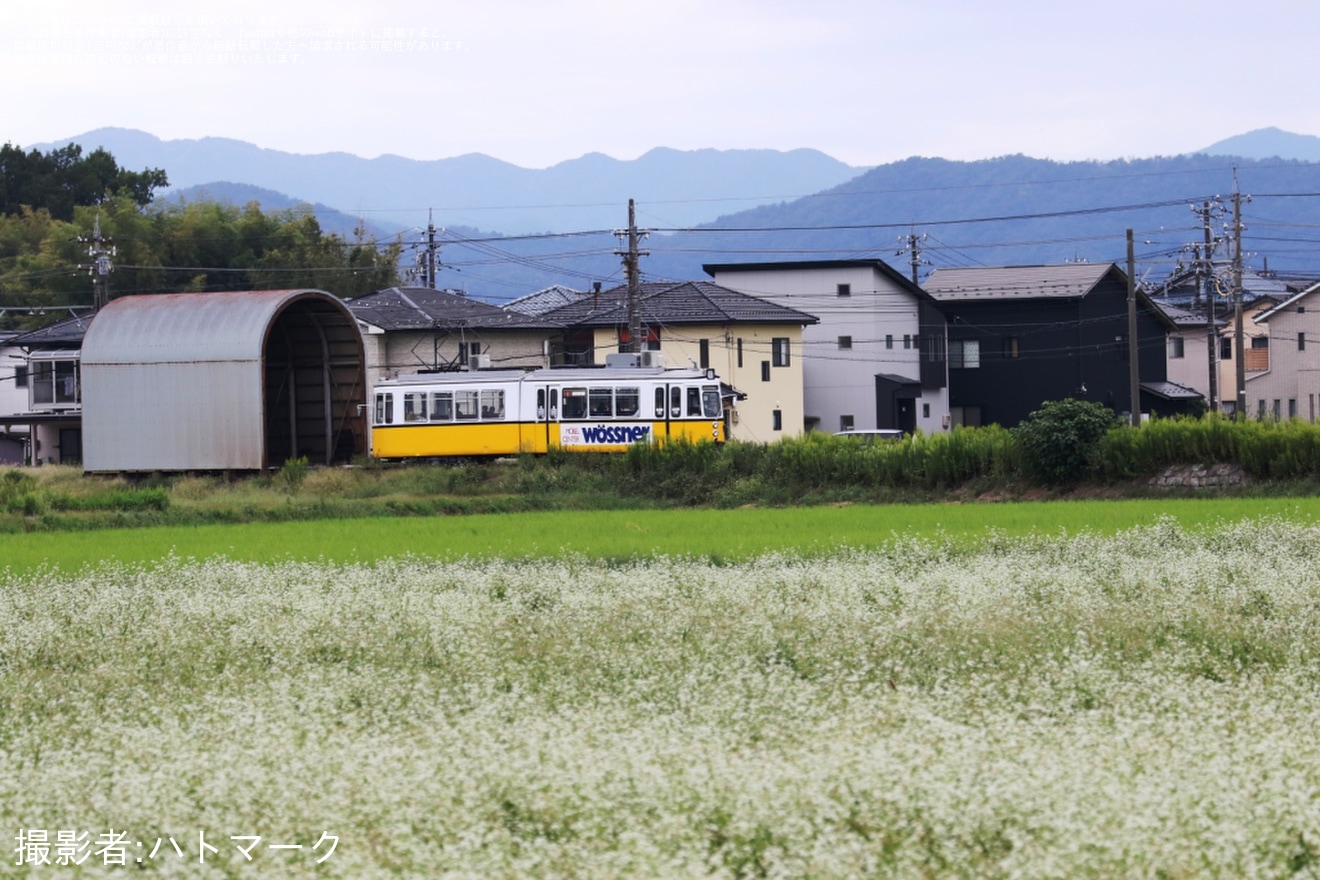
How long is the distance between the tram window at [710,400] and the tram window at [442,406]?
529 centimetres

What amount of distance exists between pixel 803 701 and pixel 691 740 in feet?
2.96

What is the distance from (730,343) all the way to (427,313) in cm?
897

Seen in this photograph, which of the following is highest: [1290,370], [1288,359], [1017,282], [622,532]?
[1017,282]

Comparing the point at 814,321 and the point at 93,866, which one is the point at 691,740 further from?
the point at 814,321

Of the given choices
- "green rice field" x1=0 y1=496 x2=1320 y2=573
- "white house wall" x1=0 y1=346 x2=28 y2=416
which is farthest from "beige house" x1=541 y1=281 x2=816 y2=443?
"green rice field" x1=0 y1=496 x2=1320 y2=573

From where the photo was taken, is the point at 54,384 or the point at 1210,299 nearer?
the point at 1210,299

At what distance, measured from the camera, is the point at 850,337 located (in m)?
49.6

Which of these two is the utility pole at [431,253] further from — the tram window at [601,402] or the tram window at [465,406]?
the tram window at [601,402]

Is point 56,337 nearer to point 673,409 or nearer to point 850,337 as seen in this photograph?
Result: point 673,409

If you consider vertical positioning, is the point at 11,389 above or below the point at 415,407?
above

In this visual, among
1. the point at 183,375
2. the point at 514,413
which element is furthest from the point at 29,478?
the point at 514,413

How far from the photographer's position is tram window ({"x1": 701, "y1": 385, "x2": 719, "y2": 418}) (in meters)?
31.3

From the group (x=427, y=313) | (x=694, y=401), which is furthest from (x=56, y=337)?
(x=694, y=401)

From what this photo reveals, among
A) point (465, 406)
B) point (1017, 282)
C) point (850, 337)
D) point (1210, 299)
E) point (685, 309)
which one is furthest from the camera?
point (1017, 282)
